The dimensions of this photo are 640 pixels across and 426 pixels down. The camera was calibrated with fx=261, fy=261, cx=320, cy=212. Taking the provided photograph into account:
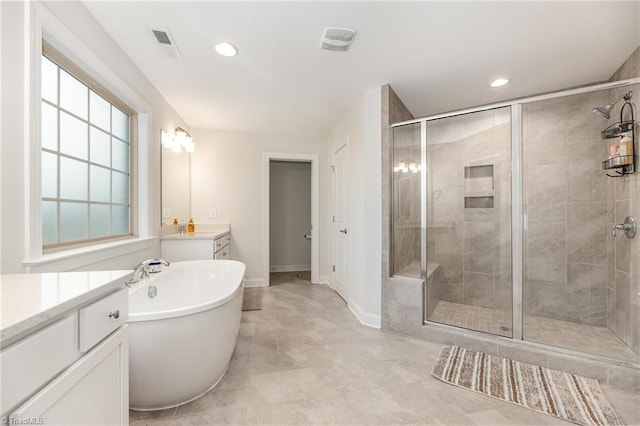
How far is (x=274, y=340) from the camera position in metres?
2.22

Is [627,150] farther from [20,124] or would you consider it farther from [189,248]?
[189,248]

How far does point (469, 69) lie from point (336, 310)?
266 centimetres

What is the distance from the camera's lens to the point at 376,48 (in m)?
1.94

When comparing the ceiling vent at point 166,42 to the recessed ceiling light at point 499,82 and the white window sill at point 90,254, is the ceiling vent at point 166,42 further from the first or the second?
the recessed ceiling light at point 499,82

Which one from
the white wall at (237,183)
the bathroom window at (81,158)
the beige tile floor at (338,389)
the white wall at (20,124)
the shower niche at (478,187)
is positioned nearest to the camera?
the white wall at (20,124)

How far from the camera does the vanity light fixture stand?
2.80 meters

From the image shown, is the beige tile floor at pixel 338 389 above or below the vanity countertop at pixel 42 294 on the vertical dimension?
below

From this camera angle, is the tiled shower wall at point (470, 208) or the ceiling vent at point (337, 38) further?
the tiled shower wall at point (470, 208)

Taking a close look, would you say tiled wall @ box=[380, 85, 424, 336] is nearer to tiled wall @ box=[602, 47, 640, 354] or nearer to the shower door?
the shower door

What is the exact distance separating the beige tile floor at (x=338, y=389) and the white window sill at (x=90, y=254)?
915mm

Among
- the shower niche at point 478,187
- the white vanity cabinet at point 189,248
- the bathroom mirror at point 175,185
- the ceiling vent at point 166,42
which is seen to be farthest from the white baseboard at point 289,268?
the ceiling vent at point 166,42

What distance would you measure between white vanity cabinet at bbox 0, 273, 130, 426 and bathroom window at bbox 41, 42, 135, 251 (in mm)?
1067

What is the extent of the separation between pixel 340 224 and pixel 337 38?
7.10ft

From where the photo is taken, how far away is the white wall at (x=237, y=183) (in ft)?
→ 12.3
